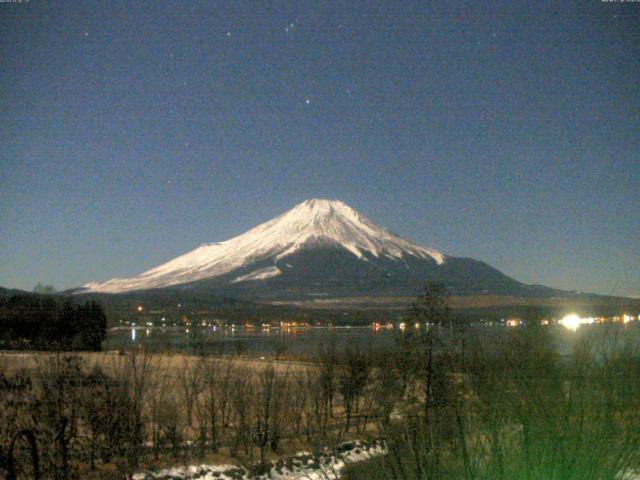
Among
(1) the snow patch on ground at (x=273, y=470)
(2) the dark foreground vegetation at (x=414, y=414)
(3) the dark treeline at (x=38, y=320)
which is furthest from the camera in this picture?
(3) the dark treeline at (x=38, y=320)

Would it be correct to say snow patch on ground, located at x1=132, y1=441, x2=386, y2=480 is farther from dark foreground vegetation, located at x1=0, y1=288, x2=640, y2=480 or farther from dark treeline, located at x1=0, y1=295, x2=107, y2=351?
dark treeline, located at x1=0, y1=295, x2=107, y2=351

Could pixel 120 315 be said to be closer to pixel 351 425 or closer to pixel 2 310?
pixel 2 310

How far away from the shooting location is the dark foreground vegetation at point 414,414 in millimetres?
3729

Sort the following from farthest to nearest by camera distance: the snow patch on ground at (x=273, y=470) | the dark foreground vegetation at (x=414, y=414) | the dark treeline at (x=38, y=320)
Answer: the dark treeline at (x=38, y=320) → the snow patch on ground at (x=273, y=470) → the dark foreground vegetation at (x=414, y=414)

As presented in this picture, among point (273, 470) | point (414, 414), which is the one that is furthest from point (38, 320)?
point (414, 414)

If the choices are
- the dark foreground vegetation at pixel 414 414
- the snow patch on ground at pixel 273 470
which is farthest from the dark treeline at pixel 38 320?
the snow patch on ground at pixel 273 470

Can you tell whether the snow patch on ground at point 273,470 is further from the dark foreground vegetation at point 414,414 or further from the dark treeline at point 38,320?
the dark treeline at point 38,320

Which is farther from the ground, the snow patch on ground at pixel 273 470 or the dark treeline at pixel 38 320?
the dark treeline at pixel 38 320

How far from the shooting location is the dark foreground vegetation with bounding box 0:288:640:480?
3.73m

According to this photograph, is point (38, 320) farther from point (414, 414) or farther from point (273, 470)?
point (414, 414)

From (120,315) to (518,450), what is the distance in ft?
432

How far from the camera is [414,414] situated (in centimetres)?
495

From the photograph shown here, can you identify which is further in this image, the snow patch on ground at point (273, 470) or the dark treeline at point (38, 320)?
the dark treeline at point (38, 320)

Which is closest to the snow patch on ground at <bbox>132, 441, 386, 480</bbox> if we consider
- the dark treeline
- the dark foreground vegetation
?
the dark foreground vegetation
